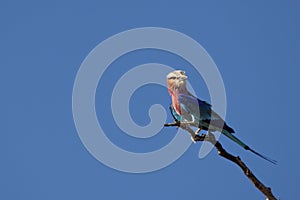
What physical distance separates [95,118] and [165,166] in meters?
1.81

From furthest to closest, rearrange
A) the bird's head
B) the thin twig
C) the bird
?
the bird's head < the bird < the thin twig

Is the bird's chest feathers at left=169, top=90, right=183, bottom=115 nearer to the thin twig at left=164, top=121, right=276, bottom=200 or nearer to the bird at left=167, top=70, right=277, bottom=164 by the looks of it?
the bird at left=167, top=70, right=277, bottom=164

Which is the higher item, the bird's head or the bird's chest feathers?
the bird's head

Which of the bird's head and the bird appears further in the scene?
the bird's head

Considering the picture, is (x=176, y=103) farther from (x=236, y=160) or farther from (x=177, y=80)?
(x=236, y=160)

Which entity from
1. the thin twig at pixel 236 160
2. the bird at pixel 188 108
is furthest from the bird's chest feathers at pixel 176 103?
the thin twig at pixel 236 160

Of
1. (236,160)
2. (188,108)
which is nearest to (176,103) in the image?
(188,108)

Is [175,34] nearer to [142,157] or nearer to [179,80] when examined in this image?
[179,80]

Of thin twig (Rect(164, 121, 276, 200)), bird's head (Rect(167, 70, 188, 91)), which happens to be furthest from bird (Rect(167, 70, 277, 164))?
thin twig (Rect(164, 121, 276, 200))

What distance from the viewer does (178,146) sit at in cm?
923

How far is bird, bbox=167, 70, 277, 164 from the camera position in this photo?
28.7 feet

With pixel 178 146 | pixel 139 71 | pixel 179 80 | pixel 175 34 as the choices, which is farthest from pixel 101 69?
pixel 178 146

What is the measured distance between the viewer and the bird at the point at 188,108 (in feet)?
28.7

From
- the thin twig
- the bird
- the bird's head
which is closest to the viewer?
the thin twig
